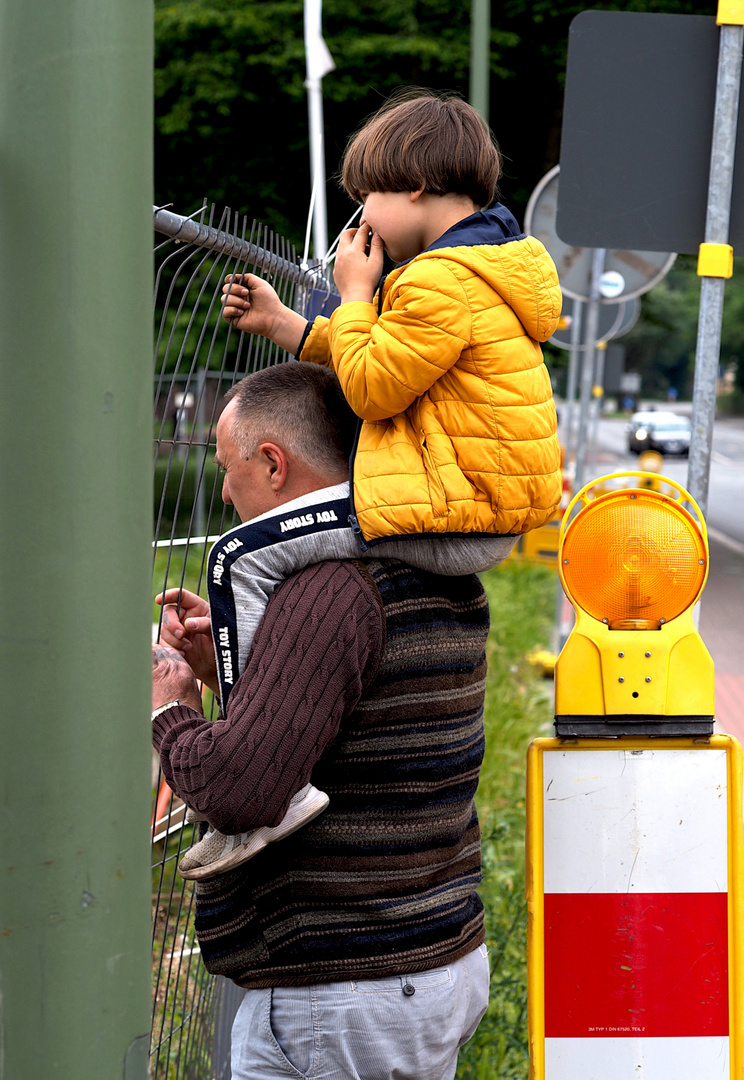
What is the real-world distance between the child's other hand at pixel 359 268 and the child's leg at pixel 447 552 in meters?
0.38

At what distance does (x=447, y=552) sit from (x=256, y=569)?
0.85 feet

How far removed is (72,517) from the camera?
3.52ft

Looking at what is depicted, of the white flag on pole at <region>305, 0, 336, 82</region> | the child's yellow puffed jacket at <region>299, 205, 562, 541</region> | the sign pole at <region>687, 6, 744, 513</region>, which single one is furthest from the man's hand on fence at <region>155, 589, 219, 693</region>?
the white flag on pole at <region>305, 0, 336, 82</region>

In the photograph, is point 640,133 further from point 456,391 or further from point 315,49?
point 315,49

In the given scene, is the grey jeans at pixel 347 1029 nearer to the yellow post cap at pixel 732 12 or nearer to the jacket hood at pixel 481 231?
the jacket hood at pixel 481 231

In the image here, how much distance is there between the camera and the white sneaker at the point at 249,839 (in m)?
1.60

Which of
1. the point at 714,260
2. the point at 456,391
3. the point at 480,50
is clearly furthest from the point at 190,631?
the point at 480,50

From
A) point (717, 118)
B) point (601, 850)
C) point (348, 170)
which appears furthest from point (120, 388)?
point (717, 118)

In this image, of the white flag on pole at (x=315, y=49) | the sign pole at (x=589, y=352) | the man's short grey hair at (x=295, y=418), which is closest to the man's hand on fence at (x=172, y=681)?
the man's short grey hair at (x=295, y=418)

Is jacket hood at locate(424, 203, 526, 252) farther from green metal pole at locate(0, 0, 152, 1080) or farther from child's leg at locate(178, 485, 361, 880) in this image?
green metal pole at locate(0, 0, 152, 1080)

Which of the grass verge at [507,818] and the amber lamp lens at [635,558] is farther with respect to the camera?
the grass verge at [507,818]

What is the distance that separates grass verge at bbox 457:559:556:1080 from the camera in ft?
10.8

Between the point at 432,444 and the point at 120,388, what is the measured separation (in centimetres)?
64

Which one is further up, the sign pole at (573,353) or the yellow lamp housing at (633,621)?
the sign pole at (573,353)
